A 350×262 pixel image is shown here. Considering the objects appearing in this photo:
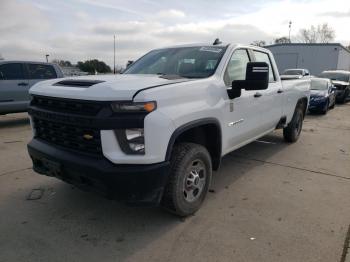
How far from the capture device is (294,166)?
5492 millimetres

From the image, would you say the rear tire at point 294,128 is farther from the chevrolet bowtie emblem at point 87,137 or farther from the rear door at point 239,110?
the chevrolet bowtie emblem at point 87,137

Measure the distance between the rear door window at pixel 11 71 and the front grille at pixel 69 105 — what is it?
6.08m

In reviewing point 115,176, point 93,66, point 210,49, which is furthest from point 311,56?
point 115,176

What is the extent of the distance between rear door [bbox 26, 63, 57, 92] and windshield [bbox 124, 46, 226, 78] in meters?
5.53

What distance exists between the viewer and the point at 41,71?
9594 millimetres

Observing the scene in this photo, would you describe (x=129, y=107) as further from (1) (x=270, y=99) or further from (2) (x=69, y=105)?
(1) (x=270, y=99)

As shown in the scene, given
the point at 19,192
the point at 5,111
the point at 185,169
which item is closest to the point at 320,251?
the point at 185,169

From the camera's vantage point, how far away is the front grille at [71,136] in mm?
2949

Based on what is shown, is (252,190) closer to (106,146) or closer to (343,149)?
(106,146)

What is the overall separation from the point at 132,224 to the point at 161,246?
0.52 meters

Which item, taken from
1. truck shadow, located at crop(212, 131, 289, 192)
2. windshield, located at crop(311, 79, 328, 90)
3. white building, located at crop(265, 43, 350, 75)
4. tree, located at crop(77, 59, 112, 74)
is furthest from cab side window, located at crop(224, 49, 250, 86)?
tree, located at crop(77, 59, 112, 74)

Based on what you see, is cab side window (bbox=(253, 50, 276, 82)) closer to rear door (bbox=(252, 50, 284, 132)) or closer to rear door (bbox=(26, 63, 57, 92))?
rear door (bbox=(252, 50, 284, 132))

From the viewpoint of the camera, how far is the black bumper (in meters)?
2.84

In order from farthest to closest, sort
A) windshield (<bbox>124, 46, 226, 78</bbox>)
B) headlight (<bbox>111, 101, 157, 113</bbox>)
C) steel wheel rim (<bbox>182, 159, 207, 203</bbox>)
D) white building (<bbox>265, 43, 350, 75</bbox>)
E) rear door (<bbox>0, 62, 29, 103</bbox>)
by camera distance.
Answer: white building (<bbox>265, 43, 350, 75</bbox>) → rear door (<bbox>0, 62, 29, 103</bbox>) → windshield (<bbox>124, 46, 226, 78</bbox>) → steel wheel rim (<bbox>182, 159, 207, 203</bbox>) → headlight (<bbox>111, 101, 157, 113</bbox>)
